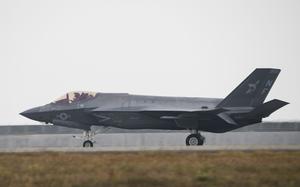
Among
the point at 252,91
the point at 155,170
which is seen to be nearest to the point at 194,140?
the point at 252,91

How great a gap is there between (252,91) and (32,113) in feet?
38.9

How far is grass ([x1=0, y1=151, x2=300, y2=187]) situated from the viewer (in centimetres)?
1479

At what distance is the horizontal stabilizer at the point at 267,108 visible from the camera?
29.8 metres

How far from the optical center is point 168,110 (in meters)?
30.8

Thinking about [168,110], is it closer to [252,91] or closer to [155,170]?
[252,91]

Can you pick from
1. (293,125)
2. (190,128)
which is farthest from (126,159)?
(293,125)

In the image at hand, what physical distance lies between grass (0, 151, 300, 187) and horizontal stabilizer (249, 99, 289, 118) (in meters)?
8.39

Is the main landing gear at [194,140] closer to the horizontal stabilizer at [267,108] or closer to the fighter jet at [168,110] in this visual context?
the fighter jet at [168,110]

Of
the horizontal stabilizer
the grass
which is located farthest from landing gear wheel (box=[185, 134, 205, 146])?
the grass

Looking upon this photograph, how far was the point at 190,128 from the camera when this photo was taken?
31031mm

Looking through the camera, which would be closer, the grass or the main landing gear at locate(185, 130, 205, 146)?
the grass

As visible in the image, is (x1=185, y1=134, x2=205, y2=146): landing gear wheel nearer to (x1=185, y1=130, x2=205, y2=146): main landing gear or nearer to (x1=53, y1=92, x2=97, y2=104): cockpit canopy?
(x1=185, y1=130, x2=205, y2=146): main landing gear

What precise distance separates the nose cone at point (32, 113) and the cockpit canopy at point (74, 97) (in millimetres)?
1118

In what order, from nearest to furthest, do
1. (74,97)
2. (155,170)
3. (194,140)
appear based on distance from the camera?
(155,170) → (194,140) → (74,97)
